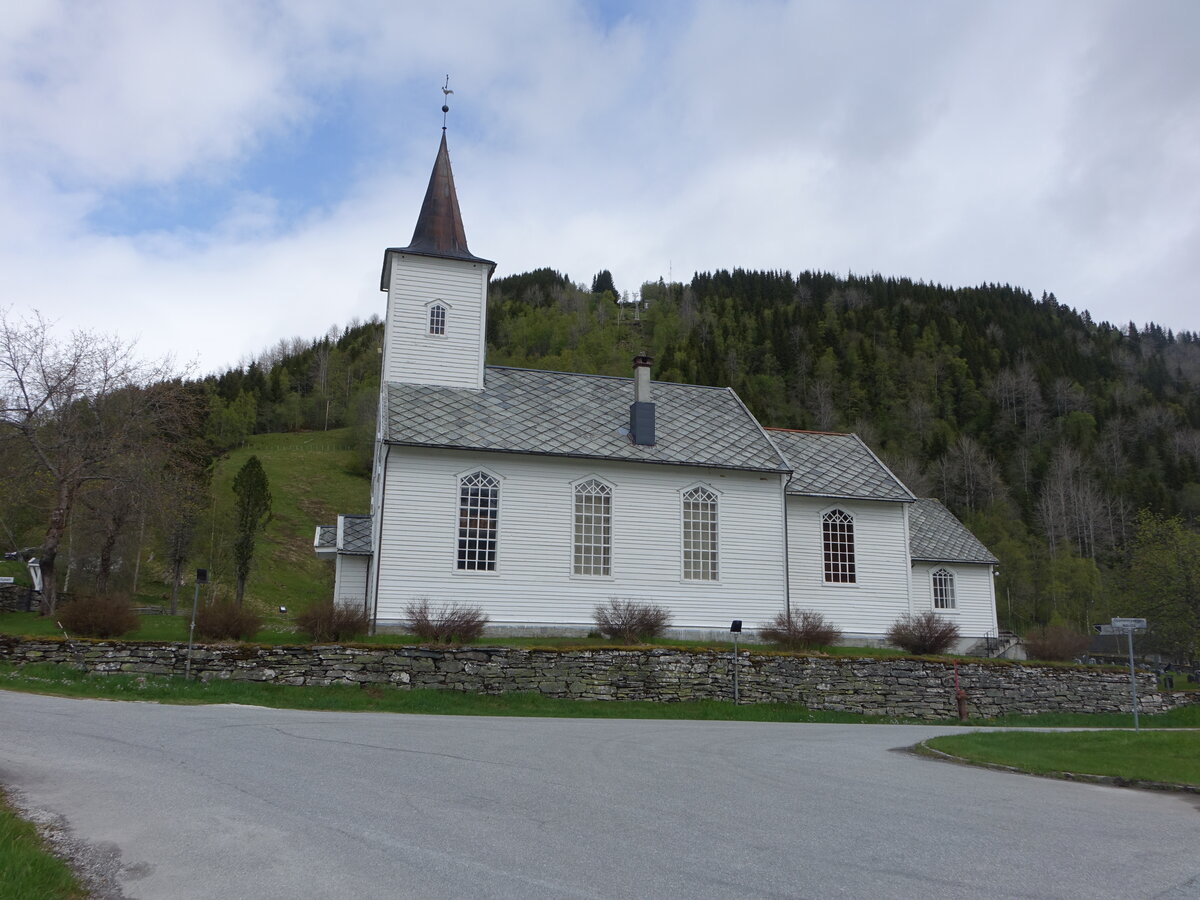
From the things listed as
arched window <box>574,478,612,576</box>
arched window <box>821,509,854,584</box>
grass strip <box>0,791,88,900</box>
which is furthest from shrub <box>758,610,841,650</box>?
grass strip <box>0,791,88,900</box>

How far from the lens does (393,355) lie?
29062mm

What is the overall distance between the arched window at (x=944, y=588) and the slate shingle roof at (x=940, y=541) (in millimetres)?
644

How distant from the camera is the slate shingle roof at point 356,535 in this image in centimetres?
2761

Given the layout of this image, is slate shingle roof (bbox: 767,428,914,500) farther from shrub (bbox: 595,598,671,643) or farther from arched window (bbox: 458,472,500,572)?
arched window (bbox: 458,472,500,572)

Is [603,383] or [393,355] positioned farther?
[603,383]

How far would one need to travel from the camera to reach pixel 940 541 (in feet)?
117

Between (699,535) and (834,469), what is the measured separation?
6493 mm

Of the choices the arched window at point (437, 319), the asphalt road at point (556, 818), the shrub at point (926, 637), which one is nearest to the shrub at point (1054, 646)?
the shrub at point (926, 637)

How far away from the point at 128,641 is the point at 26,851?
1431 centimetres

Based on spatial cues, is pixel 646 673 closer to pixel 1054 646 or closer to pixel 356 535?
pixel 356 535

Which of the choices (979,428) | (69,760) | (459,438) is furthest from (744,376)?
(69,760)

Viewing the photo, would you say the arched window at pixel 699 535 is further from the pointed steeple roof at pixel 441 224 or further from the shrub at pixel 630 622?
the pointed steeple roof at pixel 441 224

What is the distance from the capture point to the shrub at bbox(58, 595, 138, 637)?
19859mm

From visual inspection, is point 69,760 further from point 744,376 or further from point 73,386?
point 744,376
